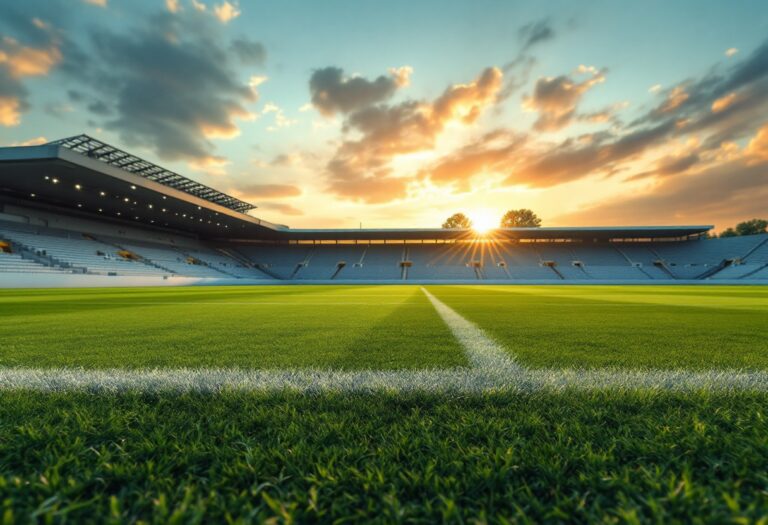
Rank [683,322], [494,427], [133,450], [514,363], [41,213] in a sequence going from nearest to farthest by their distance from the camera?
[133,450], [494,427], [514,363], [683,322], [41,213]

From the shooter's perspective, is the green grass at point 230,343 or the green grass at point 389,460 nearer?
the green grass at point 389,460

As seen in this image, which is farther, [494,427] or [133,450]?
[494,427]

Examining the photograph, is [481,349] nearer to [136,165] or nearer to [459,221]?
[136,165]

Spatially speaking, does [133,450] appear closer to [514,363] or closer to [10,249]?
[514,363]

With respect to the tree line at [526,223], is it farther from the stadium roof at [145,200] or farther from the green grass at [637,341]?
the green grass at [637,341]

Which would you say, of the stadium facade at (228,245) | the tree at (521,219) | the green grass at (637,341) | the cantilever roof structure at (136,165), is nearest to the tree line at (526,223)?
the tree at (521,219)

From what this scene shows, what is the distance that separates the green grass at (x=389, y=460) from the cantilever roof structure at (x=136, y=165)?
2103 cm

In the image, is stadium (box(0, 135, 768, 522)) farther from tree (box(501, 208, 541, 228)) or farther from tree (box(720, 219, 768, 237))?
tree (box(720, 219, 768, 237))

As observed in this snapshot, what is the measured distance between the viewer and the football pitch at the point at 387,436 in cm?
69

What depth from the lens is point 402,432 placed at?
1.02 metres

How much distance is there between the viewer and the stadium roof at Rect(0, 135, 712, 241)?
1573cm

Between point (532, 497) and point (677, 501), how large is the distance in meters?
0.31

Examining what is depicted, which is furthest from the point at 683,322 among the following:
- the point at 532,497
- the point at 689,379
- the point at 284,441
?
the point at 284,441

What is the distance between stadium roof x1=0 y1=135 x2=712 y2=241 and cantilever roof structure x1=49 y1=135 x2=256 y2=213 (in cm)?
4
